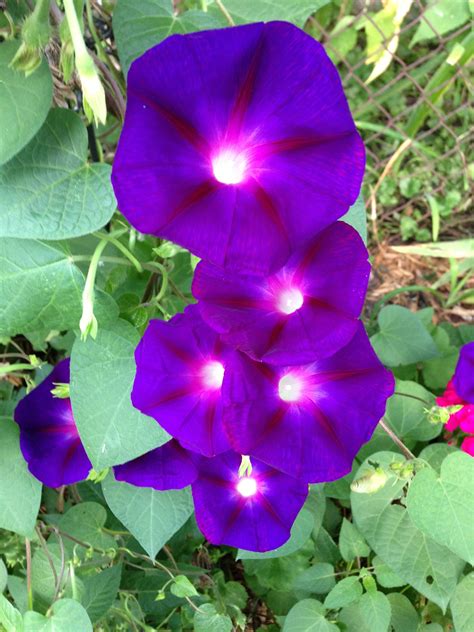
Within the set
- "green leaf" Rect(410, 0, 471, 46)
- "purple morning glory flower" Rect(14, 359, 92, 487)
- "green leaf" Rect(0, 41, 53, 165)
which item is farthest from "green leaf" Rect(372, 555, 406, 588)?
"green leaf" Rect(410, 0, 471, 46)

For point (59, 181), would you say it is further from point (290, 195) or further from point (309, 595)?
point (309, 595)

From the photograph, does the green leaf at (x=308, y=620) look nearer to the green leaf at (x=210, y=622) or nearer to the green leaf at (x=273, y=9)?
the green leaf at (x=210, y=622)

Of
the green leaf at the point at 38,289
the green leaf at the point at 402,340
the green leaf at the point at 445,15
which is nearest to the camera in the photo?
the green leaf at the point at 38,289

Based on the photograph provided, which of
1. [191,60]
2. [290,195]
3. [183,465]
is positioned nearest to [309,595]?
[183,465]

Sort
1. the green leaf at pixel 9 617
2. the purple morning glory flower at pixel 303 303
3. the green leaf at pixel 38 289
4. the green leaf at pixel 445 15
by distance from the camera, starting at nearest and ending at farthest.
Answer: the purple morning glory flower at pixel 303 303
the green leaf at pixel 38 289
the green leaf at pixel 9 617
the green leaf at pixel 445 15

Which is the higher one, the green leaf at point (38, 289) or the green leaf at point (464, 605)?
the green leaf at point (38, 289)

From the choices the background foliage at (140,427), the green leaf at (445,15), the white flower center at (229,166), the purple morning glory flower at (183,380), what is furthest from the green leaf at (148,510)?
the green leaf at (445,15)
